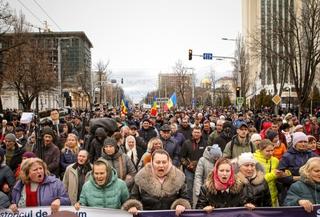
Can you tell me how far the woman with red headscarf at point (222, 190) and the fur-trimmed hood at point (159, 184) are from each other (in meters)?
0.34

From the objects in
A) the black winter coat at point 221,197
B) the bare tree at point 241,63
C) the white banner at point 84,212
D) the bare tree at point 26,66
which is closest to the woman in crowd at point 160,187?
the white banner at point 84,212

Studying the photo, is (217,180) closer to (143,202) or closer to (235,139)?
(143,202)

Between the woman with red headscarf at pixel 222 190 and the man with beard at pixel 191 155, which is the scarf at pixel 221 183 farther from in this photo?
the man with beard at pixel 191 155

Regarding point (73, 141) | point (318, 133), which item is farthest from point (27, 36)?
point (73, 141)

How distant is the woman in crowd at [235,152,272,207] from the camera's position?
224 inches

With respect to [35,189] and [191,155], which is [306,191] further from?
[191,155]

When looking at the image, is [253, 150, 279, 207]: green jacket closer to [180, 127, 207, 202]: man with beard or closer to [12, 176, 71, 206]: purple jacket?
[180, 127, 207, 202]: man with beard

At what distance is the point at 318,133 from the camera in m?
16.0

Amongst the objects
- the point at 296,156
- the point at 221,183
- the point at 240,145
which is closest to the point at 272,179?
the point at 296,156

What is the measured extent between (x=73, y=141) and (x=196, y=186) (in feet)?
8.99

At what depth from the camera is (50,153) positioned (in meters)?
8.55

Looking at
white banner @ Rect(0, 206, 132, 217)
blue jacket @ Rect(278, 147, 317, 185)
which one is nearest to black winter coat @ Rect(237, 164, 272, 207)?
blue jacket @ Rect(278, 147, 317, 185)

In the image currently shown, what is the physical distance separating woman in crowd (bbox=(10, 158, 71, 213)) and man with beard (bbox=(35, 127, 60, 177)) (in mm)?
2895

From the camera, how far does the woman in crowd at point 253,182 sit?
568 cm
